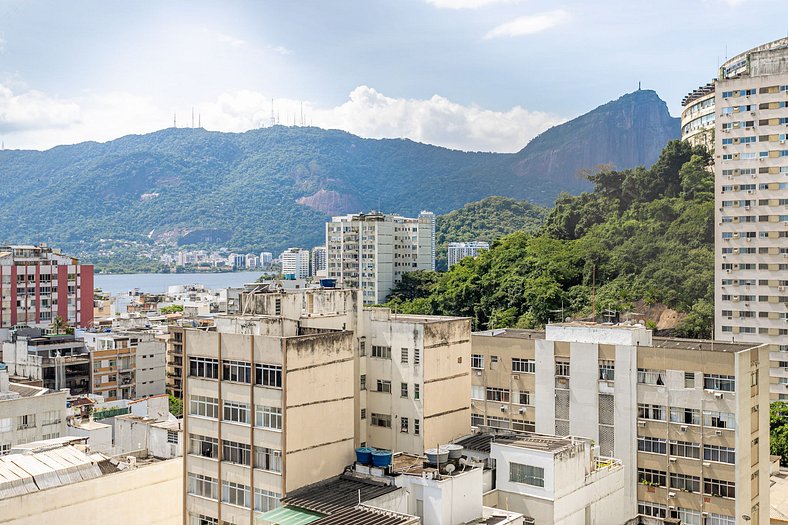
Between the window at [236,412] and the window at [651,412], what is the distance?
14054 mm

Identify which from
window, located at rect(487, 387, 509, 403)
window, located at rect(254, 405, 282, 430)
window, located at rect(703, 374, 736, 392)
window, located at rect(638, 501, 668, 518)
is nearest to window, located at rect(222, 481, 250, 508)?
window, located at rect(254, 405, 282, 430)

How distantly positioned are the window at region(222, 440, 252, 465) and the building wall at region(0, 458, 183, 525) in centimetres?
284

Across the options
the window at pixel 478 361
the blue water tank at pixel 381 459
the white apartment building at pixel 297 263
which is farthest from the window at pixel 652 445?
the white apartment building at pixel 297 263

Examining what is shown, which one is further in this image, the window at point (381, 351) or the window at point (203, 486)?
the window at point (381, 351)

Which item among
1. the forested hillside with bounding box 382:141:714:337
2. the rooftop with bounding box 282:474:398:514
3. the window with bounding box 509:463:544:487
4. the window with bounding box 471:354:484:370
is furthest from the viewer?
the forested hillside with bounding box 382:141:714:337

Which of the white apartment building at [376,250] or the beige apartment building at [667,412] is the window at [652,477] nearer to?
the beige apartment building at [667,412]

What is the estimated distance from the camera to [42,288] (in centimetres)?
6391

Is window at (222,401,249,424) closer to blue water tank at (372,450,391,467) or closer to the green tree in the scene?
blue water tank at (372,450,391,467)

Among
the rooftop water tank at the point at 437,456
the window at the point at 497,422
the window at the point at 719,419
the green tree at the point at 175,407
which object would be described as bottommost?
the green tree at the point at 175,407

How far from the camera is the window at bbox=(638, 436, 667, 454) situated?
982 inches

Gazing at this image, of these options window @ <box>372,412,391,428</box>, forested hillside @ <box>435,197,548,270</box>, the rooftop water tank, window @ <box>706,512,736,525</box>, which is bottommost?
window @ <box>706,512,736,525</box>

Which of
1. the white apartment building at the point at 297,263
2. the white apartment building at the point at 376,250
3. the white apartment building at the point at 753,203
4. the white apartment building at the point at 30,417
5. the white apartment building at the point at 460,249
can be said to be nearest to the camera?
the white apartment building at the point at 30,417

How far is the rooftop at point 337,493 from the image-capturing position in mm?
15312

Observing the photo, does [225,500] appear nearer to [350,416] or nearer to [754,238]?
[350,416]
